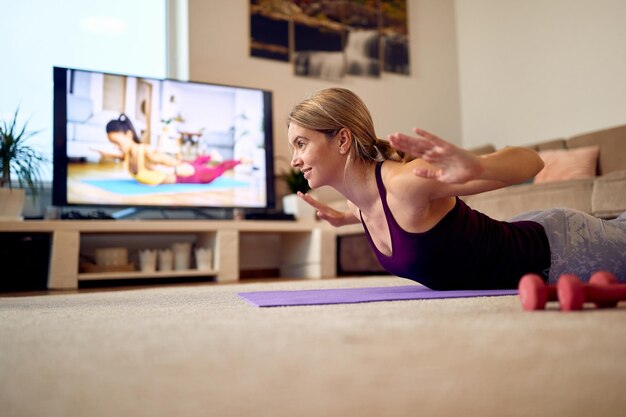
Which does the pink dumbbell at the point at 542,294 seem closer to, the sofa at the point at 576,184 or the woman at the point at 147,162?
the sofa at the point at 576,184

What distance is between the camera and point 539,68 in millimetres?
4523

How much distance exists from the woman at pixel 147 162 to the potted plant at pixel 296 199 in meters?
0.55

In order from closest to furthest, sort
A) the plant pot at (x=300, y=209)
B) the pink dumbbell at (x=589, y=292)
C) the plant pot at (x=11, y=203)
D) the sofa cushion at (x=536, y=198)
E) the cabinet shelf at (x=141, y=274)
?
1. the pink dumbbell at (x=589, y=292)
2. the sofa cushion at (x=536, y=198)
3. the plant pot at (x=11, y=203)
4. the cabinet shelf at (x=141, y=274)
5. the plant pot at (x=300, y=209)

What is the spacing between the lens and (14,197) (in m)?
3.17

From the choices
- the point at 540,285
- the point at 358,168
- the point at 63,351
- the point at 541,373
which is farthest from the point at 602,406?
the point at 358,168

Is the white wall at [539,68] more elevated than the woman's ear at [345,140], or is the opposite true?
the white wall at [539,68]

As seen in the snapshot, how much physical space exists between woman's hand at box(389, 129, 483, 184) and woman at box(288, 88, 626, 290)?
30cm

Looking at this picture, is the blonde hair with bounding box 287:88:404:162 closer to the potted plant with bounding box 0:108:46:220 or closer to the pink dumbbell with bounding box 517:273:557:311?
the pink dumbbell with bounding box 517:273:557:311

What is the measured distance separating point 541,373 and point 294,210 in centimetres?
338

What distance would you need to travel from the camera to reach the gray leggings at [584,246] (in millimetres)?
1543

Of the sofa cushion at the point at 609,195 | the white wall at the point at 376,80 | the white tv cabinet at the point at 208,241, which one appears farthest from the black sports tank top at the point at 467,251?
the white wall at the point at 376,80

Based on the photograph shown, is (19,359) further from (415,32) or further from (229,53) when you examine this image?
(415,32)

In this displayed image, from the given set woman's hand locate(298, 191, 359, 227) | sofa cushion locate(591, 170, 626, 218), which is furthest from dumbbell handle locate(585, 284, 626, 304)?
sofa cushion locate(591, 170, 626, 218)

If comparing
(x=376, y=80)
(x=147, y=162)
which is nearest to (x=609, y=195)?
(x=376, y=80)
